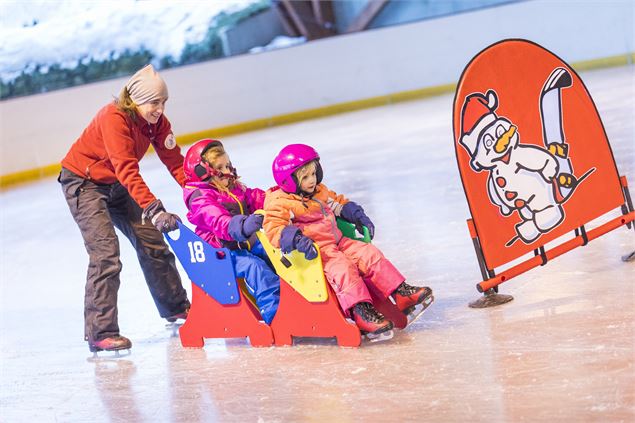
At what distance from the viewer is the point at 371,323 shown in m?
3.61

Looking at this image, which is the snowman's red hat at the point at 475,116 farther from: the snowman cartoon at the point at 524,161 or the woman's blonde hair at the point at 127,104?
the woman's blonde hair at the point at 127,104

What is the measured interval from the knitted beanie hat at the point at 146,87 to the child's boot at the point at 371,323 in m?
1.22

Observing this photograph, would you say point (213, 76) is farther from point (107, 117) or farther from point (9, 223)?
point (107, 117)

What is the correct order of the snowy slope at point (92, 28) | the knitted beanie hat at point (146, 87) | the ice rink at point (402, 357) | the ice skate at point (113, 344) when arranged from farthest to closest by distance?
the snowy slope at point (92, 28) < the ice skate at point (113, 344) < the knitted beanie hat at point (146, 87) < the ice rink at point (402, 357)

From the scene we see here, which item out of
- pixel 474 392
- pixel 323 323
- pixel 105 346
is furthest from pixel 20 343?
pixel 474 392

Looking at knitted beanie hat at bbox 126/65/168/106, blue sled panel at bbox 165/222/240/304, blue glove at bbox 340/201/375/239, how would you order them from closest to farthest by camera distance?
blue glove at bbox 340/201/375/239 → blue sled panel at bbox 165/222/240/304 → knitted beanie hat at bbox 126/65/168/106

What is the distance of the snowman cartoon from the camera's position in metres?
3.67

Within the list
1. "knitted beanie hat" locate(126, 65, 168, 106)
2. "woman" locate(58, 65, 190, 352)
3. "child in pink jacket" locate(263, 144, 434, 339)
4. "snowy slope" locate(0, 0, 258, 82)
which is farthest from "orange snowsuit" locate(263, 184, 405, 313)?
"snowy slope" locate(0, 0, 258, 82)

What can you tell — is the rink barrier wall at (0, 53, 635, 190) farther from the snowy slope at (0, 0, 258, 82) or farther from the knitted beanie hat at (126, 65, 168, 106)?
the knitted beanie hat at (126, 65, 168, 106)

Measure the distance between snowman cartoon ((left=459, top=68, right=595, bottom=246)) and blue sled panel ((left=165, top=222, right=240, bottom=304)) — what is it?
1.05 m

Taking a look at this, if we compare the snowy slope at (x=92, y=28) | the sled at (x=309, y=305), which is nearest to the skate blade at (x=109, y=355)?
the sled at (x=309, y=305)

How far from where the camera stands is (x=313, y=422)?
303cm

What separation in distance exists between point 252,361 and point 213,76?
1022cm

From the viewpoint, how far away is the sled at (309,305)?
12.1 ft
